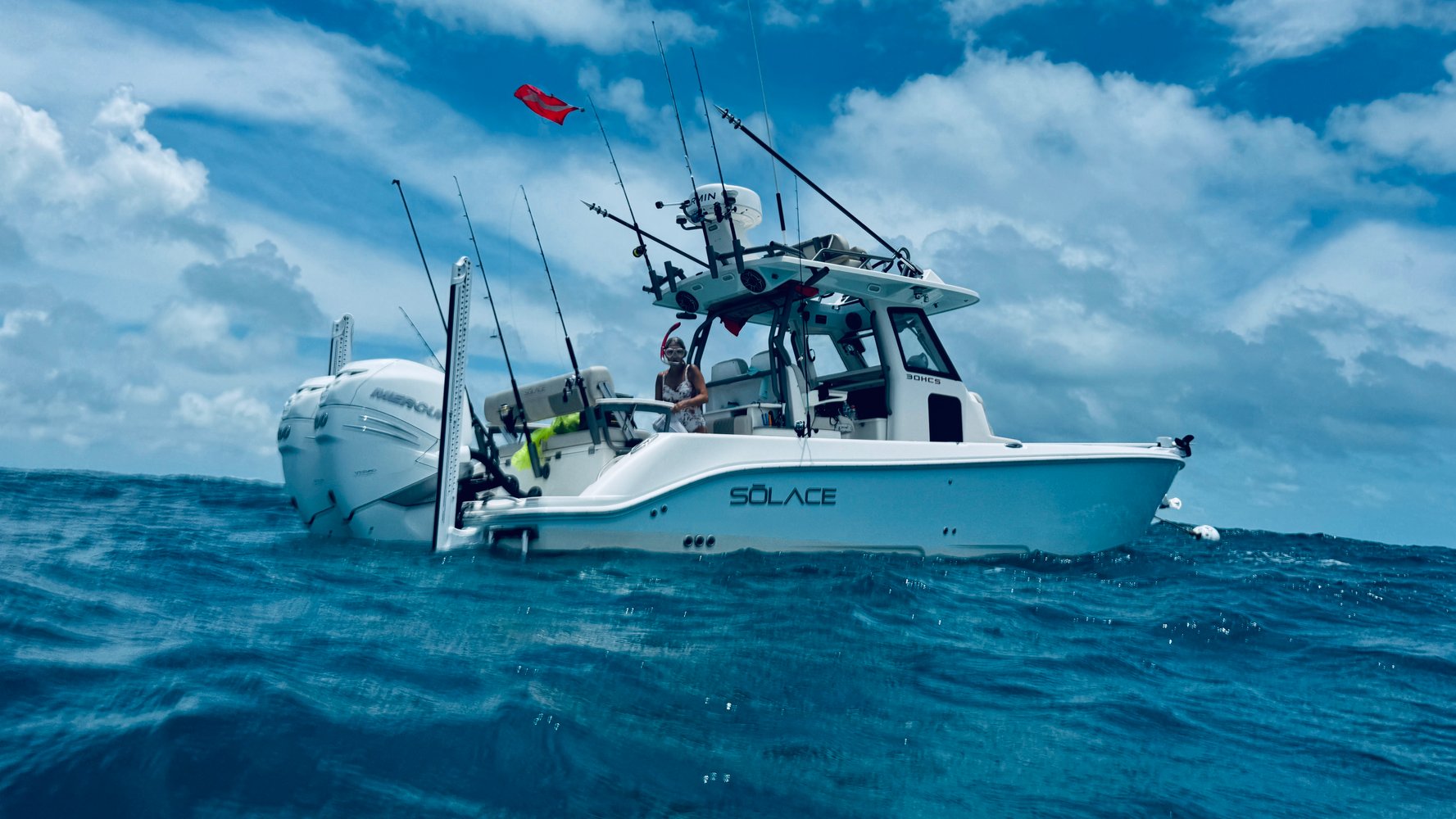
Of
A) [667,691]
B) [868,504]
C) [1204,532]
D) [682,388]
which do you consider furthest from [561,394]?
[1204,532]

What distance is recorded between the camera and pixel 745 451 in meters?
7.41

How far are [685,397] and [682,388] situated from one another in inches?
3.9

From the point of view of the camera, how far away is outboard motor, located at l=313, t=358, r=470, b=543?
22.0ft

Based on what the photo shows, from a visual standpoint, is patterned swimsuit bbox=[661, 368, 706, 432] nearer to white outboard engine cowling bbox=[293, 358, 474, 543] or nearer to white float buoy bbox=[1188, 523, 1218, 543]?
white outboard engine cowling bbox=[293, 358, 474, 543]

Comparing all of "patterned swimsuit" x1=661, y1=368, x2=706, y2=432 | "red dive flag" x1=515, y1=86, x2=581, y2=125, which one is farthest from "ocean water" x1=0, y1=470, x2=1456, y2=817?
"red dive flag" x1=515, y1=86, x2=581, y2=125

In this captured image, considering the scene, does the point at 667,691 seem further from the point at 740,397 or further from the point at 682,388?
the point at 740,397

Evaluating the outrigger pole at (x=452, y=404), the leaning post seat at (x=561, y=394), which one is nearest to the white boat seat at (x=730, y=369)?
the leaning post seat at (x=561, y=394)

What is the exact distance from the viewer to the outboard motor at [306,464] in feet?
23.1

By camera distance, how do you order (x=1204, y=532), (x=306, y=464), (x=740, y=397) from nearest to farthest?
(x=306, y=464) < (x=740, y=397) < (x=1204, y=532)

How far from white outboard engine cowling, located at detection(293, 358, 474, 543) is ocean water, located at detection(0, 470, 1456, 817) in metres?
0.31

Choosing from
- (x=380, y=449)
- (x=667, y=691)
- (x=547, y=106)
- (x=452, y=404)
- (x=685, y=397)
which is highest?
(x=547, y=106)

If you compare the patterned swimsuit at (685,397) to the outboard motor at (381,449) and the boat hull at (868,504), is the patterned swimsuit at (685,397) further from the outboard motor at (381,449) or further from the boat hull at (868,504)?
the outboard motor at (381,449)

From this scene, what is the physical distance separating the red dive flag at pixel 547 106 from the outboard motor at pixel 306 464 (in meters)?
3.05

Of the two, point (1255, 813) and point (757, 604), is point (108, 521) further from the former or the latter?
point (1255, 813)
